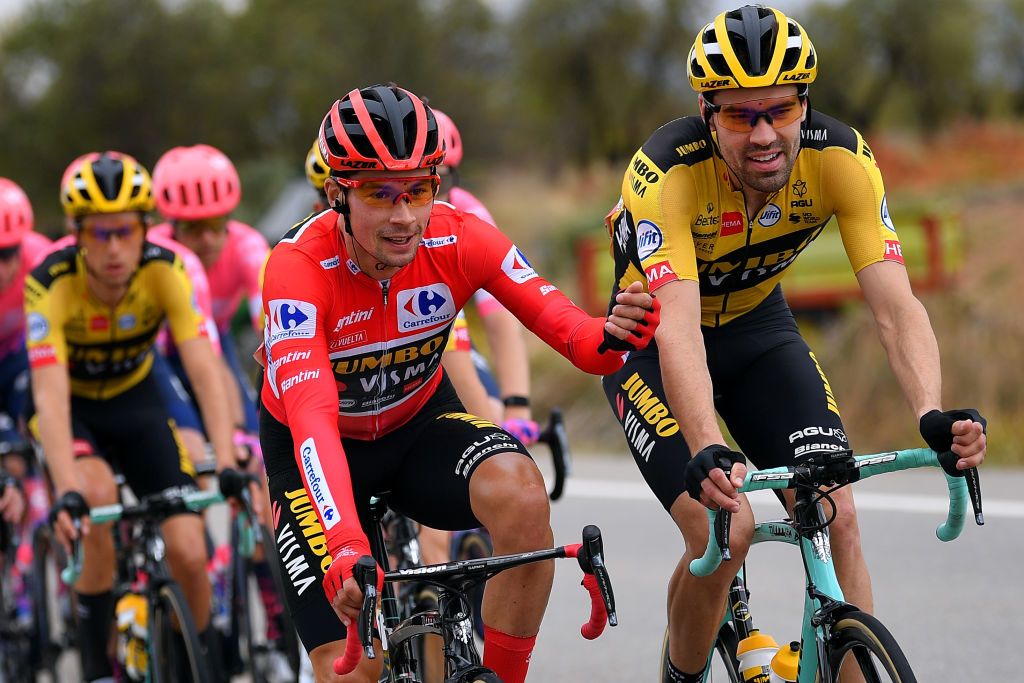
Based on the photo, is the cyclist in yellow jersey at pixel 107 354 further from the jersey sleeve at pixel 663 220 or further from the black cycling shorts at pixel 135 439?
the jersey sleeve at pixel 663 220

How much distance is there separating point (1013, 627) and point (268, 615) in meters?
3.53

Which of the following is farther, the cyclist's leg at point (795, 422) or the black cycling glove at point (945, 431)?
the cyclist's leg at point (795, 422)

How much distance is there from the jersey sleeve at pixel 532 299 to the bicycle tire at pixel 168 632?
77.8 inches

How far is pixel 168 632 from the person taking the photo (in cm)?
553

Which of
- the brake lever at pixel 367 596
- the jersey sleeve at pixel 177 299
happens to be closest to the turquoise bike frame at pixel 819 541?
the brake lever at pixel 367 596

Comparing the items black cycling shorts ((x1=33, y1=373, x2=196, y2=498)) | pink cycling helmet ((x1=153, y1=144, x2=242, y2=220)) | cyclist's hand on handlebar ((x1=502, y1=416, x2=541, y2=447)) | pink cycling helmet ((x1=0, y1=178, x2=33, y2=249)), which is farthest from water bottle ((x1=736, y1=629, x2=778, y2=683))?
pink cycling helmet ((x1=0, y1=178, x2=33, y2=249))

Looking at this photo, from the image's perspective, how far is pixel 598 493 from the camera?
11156mm

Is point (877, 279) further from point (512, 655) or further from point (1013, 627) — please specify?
point (1013, 627)

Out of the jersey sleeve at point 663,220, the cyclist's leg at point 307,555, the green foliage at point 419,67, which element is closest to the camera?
the cyclist's leg at point 307,555

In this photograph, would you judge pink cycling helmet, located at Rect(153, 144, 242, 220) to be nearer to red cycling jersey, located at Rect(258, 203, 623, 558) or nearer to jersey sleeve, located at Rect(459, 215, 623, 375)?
red cycling jersey, located at Rect(258, 203, 623, 558)

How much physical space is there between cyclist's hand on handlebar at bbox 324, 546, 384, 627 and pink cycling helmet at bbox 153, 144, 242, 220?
444 centimetres

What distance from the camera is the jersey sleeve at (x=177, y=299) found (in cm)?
622

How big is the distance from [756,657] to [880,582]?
3818 millimetres

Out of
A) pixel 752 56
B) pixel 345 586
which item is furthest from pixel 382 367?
pixel 752 56
